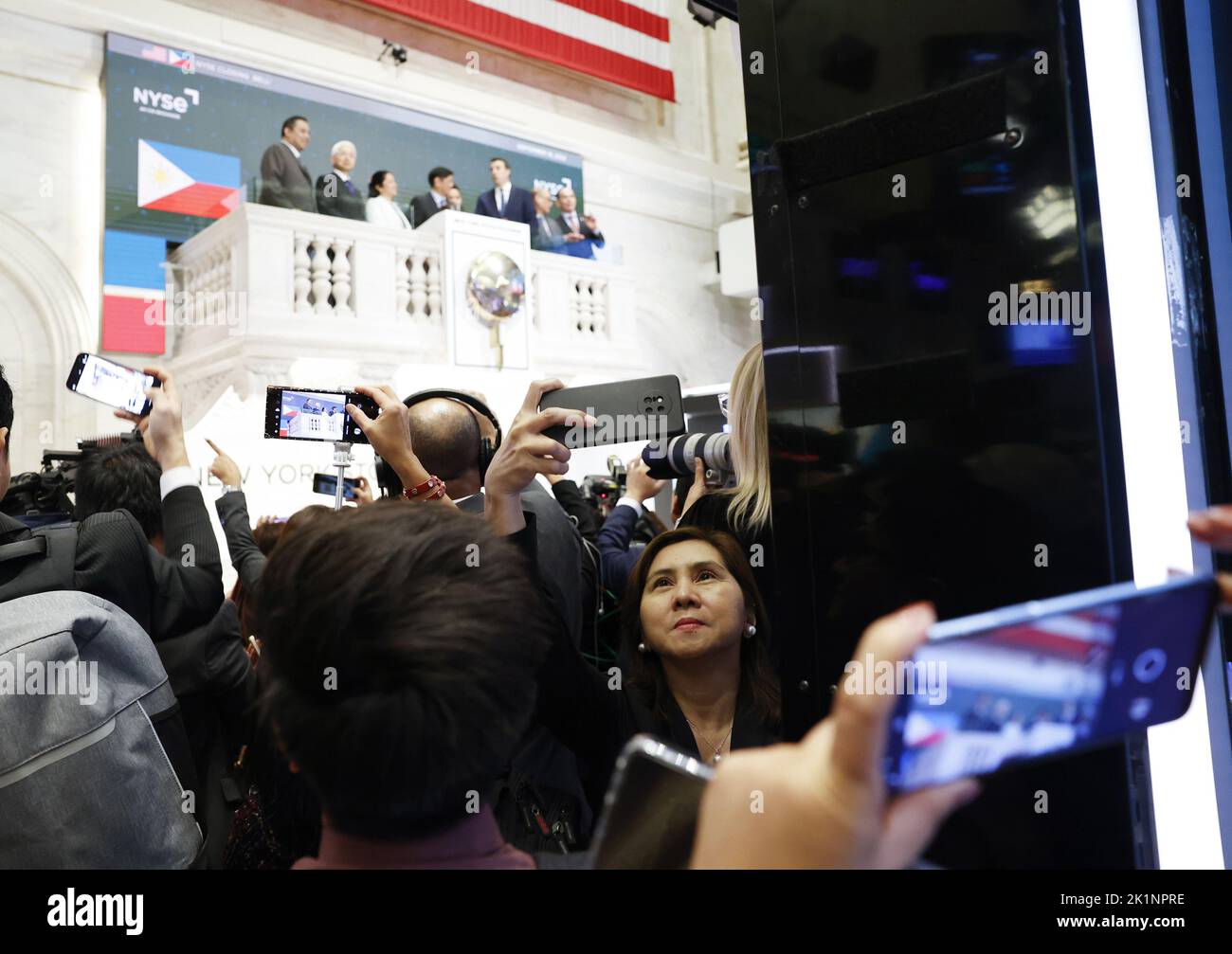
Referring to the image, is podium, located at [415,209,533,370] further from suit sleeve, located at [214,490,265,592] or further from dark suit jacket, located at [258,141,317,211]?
suit sleeve, located at [214,490,265,592]

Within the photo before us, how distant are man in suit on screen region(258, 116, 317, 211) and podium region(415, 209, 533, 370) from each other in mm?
847

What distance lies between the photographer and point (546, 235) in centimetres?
809

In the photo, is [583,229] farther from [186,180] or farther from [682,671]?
[682,671]

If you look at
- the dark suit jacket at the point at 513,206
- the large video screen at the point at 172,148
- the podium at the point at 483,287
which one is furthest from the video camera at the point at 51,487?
the dark suit jacket at the point at 513,206

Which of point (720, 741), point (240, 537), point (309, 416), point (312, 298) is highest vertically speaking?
point (312, 298)

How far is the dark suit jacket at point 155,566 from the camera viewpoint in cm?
142

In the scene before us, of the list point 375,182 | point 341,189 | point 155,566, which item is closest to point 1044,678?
point 155,566

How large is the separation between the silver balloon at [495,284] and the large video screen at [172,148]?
1.21 m

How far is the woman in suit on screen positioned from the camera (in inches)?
280

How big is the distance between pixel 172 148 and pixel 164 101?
0.32 m

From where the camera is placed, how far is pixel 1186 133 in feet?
3.43
